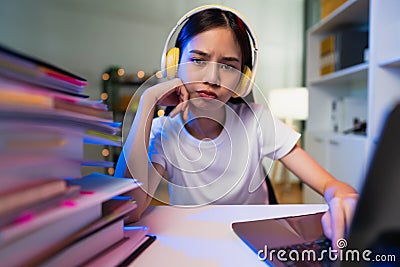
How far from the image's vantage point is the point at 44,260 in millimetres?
261

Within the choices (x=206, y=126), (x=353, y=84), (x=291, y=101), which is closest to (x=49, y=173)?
(x=206, y=126)

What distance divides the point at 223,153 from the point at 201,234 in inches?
10.2

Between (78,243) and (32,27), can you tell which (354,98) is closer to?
(78,243)

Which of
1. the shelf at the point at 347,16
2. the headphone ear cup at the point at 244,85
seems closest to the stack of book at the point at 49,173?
the headphone ear cup at the point at 244,85

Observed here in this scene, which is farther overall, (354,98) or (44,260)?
(354,98)

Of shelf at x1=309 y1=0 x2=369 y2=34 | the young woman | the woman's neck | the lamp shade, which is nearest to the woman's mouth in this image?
the young woman

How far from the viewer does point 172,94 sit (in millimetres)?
587

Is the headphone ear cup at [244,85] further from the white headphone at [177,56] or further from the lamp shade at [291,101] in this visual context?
the lamp shade at [291,101]

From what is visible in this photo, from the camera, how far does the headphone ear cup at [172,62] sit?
56 cm

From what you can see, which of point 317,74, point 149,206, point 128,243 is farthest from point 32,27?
point 128,243

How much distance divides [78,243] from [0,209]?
11 centimetres

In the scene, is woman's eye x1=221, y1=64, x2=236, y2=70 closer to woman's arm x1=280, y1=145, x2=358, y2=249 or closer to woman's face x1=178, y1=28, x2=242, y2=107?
woman's face x1=178, y1=28, x2=242, y2=107

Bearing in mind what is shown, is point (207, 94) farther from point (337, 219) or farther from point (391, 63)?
point (391, 63)

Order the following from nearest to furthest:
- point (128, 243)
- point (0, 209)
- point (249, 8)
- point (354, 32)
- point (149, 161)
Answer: point (0, 209) → point (128, 243) → point (149, 161) → point (249, 8) → point (354, 32)
